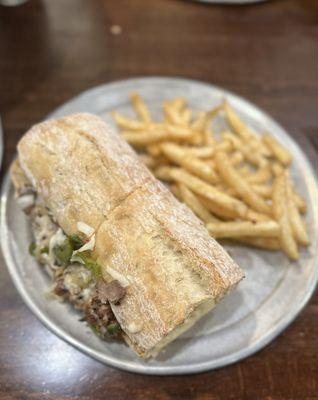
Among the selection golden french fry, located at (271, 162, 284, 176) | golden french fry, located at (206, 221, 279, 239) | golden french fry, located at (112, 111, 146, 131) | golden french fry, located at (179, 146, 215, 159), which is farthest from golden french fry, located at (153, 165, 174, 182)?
golden french fry, located at (271, 162, 284, 176)

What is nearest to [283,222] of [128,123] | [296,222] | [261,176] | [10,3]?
[296,222]

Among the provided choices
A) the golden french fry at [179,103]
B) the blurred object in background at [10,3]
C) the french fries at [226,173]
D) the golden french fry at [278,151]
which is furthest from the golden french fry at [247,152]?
the blurred object in background at [10,3]

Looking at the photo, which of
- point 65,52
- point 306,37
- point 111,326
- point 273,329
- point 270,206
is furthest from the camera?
point 306,37

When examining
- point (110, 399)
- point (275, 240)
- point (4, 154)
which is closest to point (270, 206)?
point (275, 240)

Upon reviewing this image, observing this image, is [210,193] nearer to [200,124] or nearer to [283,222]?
[283,222]

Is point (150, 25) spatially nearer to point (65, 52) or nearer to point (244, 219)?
point (65, 52)

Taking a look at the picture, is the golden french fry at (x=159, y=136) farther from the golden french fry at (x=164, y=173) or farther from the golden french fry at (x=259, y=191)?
the golden french fry at (x=259, y=191)
